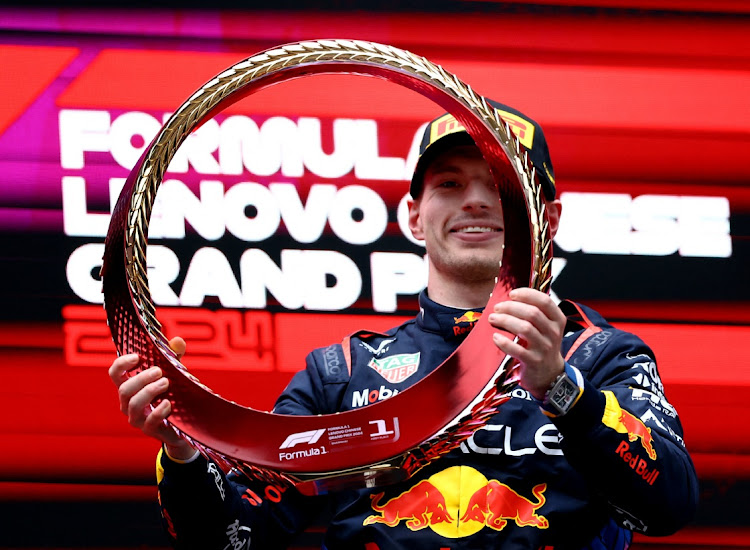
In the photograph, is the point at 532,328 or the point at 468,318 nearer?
the point at 532,328

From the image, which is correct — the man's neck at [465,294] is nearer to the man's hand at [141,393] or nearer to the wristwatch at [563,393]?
the wristwatch at [563,393]

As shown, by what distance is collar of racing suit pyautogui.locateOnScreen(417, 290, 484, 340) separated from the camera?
1.95 metres

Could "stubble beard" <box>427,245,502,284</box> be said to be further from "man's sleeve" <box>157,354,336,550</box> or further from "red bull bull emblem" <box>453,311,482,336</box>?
"man's sleeve" <box>157,354,336,550</box>

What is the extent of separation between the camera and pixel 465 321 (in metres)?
1.94

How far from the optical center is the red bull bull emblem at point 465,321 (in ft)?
6.37

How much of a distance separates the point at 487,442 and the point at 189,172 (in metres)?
1.15

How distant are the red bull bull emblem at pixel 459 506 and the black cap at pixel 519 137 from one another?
0.61 meters

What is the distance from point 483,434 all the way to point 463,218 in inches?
17.5

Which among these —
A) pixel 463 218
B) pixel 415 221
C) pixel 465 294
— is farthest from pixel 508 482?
pixel 415 221

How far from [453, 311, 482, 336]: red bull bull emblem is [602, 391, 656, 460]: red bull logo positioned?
1.33 ft

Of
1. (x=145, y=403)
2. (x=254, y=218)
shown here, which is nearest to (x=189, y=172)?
(x=254, y=218)

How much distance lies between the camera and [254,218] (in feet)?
8.26

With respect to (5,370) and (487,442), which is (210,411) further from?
(5,370)

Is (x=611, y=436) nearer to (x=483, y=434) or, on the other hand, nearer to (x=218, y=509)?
(x=483, y=434)
